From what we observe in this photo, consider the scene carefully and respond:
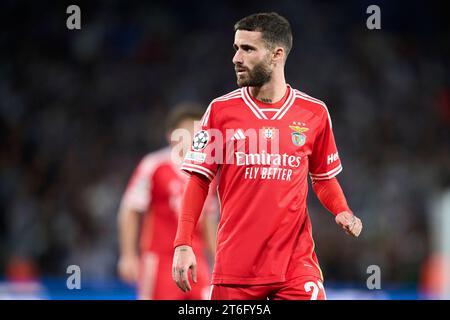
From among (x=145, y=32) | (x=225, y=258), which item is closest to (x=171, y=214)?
(x=225, y=258)

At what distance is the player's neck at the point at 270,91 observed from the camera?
4.47 meters

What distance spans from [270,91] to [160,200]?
9.41 ft

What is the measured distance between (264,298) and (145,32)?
401 inches

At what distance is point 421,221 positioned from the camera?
12.1 meters

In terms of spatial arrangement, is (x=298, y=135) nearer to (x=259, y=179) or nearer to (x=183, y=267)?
(x=259, y=179)

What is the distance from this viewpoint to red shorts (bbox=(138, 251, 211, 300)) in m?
6.75

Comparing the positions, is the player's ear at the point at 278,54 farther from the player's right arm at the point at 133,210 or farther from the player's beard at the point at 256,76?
the player's right arm at the point at 133,210

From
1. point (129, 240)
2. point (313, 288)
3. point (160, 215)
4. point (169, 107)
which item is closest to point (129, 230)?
point (129, 240)

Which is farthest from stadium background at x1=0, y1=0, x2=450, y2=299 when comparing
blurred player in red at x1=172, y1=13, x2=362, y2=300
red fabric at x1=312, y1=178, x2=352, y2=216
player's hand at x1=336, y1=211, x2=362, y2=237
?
blurred player in red at x1=172, y1=13, x2=362, y2=300

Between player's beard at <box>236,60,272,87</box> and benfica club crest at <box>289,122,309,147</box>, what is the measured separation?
29 centimetres

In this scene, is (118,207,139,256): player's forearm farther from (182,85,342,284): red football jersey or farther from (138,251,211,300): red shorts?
(182,85,342,284): red football jersey

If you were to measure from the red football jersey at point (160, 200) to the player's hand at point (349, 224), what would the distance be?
A: 2.71m

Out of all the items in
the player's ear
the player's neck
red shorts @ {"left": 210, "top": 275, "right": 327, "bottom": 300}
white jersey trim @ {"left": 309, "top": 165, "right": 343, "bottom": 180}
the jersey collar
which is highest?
the player's ear

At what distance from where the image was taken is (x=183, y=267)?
414 cm
